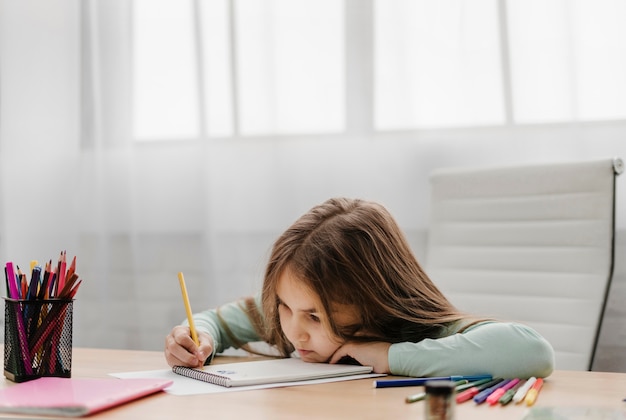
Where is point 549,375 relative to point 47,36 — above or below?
below

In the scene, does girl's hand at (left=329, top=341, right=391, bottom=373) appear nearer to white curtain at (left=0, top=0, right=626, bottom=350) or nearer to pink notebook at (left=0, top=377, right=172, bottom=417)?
pink notebook at (left=0, top=377, right=172, bottom=417)

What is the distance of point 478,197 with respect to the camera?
1.86 m

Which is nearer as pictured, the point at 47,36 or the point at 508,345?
the point at 508,345

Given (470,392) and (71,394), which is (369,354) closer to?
(470,392)

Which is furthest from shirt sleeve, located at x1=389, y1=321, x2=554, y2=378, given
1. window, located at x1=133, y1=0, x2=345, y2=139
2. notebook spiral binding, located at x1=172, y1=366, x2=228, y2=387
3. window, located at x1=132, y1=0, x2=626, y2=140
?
window, located at x1=133, y1=0, x2=345, y2=139

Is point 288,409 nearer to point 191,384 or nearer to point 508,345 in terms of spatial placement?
point 191,384

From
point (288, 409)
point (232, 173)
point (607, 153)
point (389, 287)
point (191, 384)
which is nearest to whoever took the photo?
point (288, 409)

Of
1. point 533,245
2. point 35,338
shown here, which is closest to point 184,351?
point 35,338

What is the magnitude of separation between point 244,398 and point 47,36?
5.71 feet

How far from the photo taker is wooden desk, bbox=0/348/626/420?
878mm

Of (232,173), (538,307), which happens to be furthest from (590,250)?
(232,173)

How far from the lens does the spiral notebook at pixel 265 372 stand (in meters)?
1.06

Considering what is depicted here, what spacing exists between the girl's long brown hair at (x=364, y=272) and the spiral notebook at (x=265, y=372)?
0.08m

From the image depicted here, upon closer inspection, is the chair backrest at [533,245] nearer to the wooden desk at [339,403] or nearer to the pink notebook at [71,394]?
the wooden desk at [339,403]
